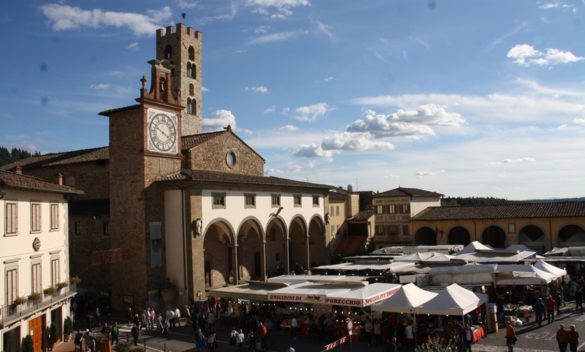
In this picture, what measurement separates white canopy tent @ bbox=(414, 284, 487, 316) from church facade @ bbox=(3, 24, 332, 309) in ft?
49.0

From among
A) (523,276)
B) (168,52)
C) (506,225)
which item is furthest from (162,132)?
(168,52)

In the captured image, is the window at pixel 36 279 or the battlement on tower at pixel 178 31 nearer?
the window at pixel 36 279

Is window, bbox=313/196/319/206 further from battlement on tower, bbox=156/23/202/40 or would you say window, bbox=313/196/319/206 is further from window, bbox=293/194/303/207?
battlement on tower, bbox=156/23/202/40

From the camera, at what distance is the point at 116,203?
1222 inches

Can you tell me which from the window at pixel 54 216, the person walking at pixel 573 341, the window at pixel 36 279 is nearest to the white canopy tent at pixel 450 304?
the person walking at pixel 573 341

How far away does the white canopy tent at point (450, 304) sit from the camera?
18.2 m

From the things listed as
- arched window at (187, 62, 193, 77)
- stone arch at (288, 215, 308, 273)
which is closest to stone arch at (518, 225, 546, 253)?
stone arch at (288, 215, 308, 273)

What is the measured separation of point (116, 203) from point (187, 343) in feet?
37.9

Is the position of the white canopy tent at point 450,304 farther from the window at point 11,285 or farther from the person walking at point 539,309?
the window at point 11,285

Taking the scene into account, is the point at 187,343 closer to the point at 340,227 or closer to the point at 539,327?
the point at 539,327

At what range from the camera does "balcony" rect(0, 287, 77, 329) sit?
60.6 feet

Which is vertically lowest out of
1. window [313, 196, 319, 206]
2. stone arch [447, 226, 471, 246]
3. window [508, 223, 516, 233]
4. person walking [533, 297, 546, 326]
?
person walking [533, 297, 546, 326]

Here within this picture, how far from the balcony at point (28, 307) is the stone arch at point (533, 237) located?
36506 mm

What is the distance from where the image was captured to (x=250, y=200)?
116ft
